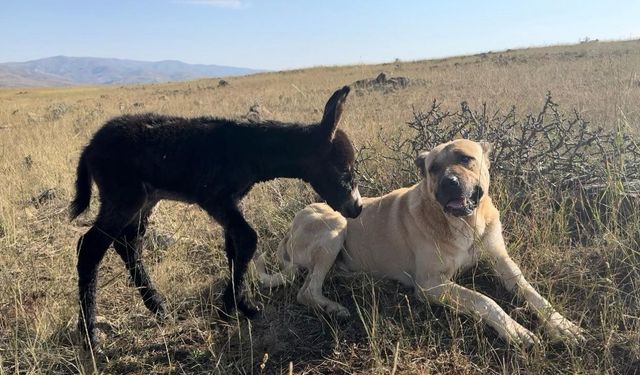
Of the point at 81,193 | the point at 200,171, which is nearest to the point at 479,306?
the point at 200,171

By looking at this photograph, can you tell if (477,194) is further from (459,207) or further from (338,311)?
(338,311)

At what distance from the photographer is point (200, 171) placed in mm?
3338

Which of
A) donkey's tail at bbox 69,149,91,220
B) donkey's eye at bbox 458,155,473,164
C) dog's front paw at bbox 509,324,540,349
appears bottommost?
dog's front paw at bbox 509,324,540,349

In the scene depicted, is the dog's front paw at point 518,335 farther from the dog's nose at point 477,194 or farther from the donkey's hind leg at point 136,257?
the donkey's hind leg at point 136,257

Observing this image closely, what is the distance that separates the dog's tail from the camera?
403cm

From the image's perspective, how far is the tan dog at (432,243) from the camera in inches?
126

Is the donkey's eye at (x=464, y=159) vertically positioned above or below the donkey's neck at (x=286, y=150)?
below

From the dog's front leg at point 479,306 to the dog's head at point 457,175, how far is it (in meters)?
0.54

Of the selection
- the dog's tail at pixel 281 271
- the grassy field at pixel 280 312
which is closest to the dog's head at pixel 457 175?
the grassy field at pixel 280 312

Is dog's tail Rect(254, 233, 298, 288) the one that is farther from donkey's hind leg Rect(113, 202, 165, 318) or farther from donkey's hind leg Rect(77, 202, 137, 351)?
donkey's hind leg Rect(77, 202, 137, 351)

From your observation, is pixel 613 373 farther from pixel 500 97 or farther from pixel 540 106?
pixel 500 97

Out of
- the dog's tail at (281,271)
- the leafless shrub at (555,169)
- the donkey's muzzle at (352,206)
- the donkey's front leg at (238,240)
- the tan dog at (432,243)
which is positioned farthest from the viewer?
the leafless shrub at (555,169)

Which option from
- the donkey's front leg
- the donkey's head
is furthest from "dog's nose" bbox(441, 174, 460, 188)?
the donkey's front leg

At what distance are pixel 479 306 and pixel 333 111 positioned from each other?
5.42 ft
